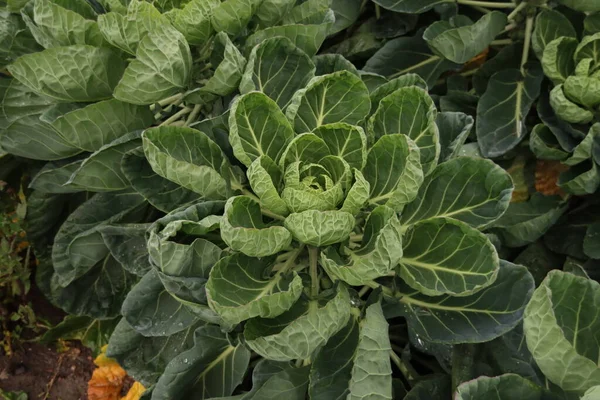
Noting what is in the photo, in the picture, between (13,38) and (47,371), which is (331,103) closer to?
(13,38)

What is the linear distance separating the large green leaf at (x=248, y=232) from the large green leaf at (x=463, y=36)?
2.52ft

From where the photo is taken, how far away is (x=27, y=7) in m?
1.32

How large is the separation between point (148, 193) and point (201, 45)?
1.19ft

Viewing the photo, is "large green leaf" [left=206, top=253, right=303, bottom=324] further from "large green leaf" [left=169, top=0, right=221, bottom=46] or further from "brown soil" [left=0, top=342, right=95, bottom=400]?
"brown soil" [left=0, top=342, right=95, bottom=400]

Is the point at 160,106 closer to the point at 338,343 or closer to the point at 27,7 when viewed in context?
the point at 27,7

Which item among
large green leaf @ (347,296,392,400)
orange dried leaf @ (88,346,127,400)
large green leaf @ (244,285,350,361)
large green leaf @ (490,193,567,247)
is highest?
large green leaf @ (244,285,350,361)

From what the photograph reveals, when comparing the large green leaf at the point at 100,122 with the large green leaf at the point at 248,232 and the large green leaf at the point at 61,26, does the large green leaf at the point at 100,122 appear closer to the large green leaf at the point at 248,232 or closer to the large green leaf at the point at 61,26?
the large green leaf at the point at 61,26

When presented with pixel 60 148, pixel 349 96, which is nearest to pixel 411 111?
pixel 349 96

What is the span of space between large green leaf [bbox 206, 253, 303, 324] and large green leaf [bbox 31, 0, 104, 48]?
61 centimetres

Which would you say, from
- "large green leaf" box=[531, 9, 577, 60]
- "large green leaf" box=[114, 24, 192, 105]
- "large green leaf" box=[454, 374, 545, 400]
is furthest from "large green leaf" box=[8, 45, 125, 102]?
"large green leaf" box=[531, 9, 577, 60]

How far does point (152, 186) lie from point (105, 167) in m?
0.14

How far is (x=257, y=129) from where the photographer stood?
105 centimetres

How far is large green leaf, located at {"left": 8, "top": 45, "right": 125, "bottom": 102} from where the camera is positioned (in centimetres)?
122

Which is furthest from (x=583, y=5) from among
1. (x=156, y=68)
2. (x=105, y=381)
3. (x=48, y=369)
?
(x=48, y=369)
